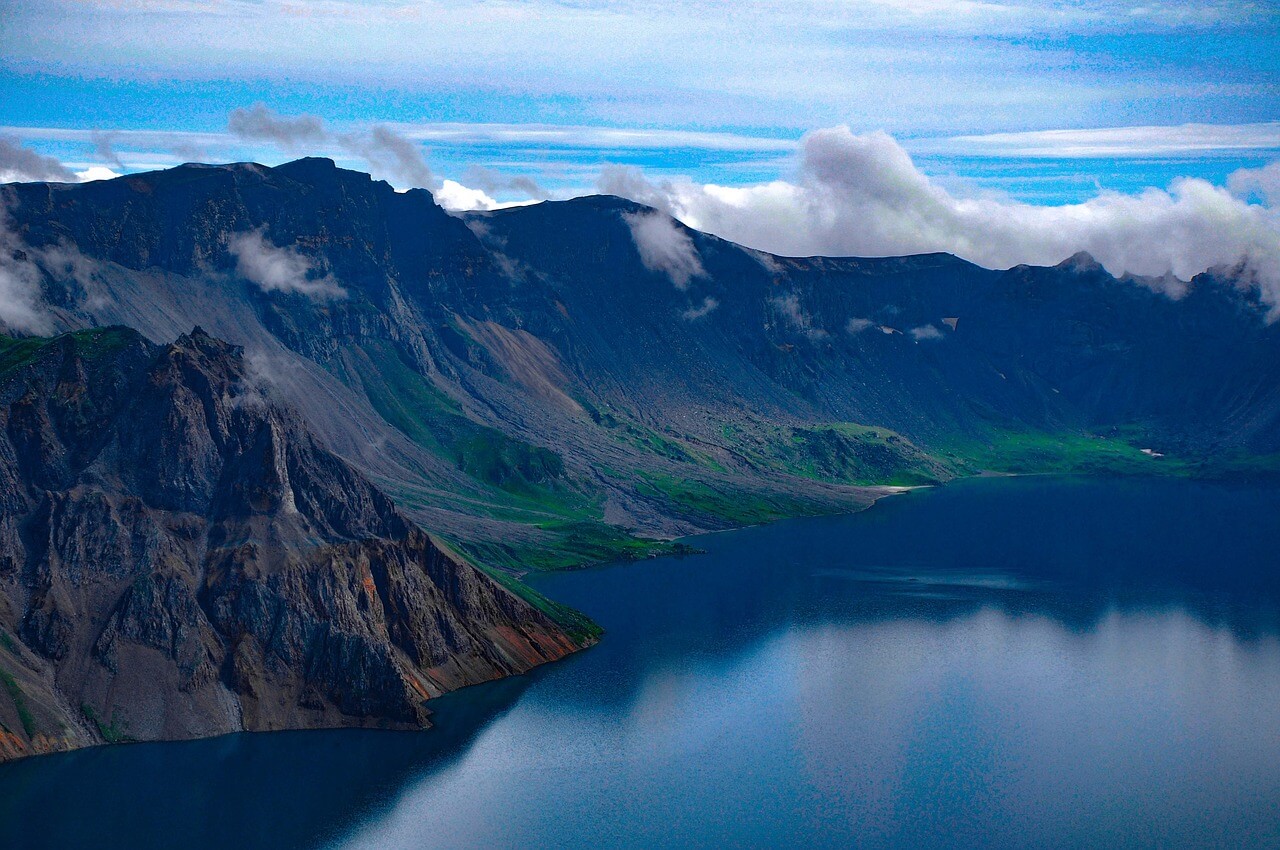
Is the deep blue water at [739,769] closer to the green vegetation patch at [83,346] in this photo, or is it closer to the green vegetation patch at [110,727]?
the green vegetation patch at [110,727]

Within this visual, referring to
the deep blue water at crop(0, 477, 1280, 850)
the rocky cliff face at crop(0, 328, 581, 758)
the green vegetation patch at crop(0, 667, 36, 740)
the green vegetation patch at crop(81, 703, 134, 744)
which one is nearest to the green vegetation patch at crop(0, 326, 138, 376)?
the rocky cliff face at crop(0, 328, 581, 758)

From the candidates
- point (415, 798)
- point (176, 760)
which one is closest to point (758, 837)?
point (415, 798)

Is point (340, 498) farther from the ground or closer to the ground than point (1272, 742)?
farther from the ground

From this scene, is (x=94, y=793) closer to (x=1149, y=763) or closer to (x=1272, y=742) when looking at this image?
(x=1149, y=763)

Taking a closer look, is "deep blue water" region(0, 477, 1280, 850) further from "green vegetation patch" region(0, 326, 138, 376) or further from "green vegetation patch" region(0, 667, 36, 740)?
"green vegetation patch" region(0, 326, 138, 376)

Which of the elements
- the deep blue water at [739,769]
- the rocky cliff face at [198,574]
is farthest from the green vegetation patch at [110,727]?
the deep blue water at [739,769]

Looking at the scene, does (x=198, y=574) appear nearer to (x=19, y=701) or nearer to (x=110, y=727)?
(x=110, y=727)

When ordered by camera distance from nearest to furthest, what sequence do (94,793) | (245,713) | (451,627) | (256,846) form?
(256,846) → (94,793) → (245,713) → (451,627)

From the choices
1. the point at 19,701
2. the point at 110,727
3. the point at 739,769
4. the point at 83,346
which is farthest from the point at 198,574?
the point at 739,769

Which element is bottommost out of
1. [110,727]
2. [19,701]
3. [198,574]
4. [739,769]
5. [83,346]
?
[739,769]
